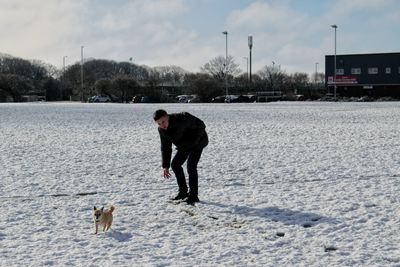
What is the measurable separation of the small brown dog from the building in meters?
84.9

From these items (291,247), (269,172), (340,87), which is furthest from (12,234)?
(340,87)

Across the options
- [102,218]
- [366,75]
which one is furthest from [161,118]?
[366,75]

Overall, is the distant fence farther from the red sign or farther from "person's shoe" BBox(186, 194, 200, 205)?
"person's shoe" BBox(186, 194, 200, 205)

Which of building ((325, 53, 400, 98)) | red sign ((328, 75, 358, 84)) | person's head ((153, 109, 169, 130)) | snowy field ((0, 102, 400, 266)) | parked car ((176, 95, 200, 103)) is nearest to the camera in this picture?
snowy field ((0, 102, 400, 266))

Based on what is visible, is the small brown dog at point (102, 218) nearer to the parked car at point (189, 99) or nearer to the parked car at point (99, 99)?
the parked car at point (189, 99)

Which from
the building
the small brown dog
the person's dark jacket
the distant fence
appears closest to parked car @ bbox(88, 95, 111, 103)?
the distant fence

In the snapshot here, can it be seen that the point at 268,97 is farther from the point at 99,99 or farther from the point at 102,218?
the point at 102,218

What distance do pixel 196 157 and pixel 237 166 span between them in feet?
13.8

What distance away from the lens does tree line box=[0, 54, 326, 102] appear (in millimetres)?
79188

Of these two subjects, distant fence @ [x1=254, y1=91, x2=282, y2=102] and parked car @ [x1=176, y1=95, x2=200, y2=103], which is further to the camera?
distant fence @ [x1=254, y1=91, x2=282, y2=102]

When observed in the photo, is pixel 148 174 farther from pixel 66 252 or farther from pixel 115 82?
pixel 115 82

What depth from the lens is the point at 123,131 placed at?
22.9m

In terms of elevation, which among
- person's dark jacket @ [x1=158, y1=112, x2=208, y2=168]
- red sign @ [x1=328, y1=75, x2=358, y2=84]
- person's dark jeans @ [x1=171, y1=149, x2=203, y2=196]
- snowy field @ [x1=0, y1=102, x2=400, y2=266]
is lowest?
snowy field @ [x1=0, y1=102, x2=400, y2=266]

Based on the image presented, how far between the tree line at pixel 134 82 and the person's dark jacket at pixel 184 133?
65428mm
